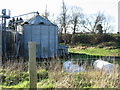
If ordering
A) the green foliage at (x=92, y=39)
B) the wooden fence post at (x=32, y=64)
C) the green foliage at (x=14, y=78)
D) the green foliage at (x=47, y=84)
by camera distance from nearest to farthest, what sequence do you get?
1. the wooden fence post at (x=32, y=64)
2. the green foliage at (x=47, y=84)
3. the green foliage at (x=14, y=78)
4. the green foliage at (x=92, y=39)

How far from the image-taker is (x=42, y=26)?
14.6m

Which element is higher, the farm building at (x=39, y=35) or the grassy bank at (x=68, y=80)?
the farm building at (x=39, y=35)

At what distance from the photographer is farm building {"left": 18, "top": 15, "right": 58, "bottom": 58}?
1458 cm

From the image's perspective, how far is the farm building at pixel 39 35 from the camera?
14.6 meters

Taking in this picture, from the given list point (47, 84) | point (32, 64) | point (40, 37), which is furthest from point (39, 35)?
point (32, 64)

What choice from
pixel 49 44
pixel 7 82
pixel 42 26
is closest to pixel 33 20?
pixel 42 26

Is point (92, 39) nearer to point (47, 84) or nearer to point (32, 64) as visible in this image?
point (47, 84)

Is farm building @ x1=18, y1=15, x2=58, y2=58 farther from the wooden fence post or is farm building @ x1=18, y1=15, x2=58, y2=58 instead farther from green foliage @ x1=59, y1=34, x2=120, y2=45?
green foliage @ x1=59, y1=34, x2=120, y2=45

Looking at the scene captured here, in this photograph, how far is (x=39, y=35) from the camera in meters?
14.6

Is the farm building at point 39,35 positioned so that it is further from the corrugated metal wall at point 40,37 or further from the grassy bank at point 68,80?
the grassy bank at point 68,80

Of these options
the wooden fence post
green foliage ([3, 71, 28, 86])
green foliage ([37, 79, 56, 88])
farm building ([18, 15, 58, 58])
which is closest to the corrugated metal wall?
farm building ([18, 15, 58, 58])

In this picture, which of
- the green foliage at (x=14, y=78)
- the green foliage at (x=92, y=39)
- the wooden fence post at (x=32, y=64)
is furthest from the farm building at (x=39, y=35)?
the green foliage at (x=92, y=39)

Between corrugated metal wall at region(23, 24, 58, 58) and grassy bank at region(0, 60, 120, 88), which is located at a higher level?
corrugated metal wall at region(23, 24, 58, 58)

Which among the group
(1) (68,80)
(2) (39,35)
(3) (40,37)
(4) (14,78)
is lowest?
(4) (14,78)
